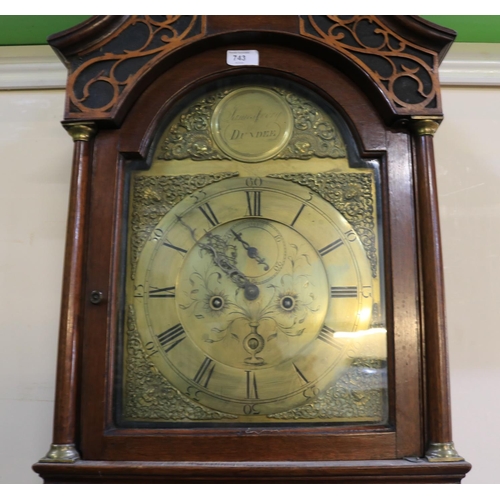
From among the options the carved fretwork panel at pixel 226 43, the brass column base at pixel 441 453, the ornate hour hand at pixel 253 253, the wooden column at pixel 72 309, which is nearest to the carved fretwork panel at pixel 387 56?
the carved fretwork panel at pixel 226 43

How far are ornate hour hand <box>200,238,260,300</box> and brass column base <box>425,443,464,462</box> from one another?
38 centimetres

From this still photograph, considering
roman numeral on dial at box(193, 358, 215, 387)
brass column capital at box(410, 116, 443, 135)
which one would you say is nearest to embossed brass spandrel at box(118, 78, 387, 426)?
roman numeral on dial at box(193, 358, 215, 387)

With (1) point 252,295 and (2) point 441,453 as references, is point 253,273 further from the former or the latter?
(2) point 441,453

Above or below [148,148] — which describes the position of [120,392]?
below

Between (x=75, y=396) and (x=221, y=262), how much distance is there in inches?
13.2

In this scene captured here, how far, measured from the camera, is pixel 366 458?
38.3 inches

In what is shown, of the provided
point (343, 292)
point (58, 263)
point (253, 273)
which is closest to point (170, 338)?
point (253, 273)

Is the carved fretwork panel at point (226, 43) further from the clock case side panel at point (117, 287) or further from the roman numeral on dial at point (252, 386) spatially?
the roman numeral on dial at point (252, 386)

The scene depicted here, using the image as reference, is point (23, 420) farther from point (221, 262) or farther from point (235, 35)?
point (235, 35)

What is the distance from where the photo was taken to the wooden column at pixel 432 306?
0.96m

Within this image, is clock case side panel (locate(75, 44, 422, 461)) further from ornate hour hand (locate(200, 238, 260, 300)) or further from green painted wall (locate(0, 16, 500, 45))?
green painted wall (locate(0, 16, 500, 45))

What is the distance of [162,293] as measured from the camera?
1071 mm

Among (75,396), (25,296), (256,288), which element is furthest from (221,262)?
(25,296)

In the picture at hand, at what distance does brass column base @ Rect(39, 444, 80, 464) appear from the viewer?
952 mm
